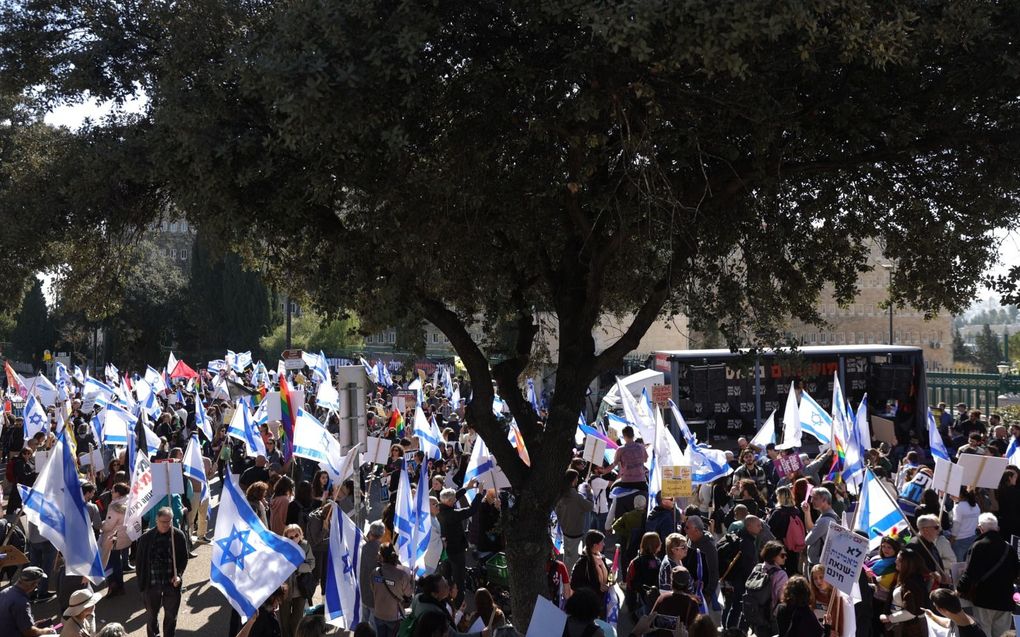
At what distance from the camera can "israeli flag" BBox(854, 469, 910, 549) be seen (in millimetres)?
9539

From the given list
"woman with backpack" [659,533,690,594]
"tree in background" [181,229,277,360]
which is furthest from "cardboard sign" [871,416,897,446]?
"tree in background" [181,229,277,360]

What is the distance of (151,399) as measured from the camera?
22547 millimetres

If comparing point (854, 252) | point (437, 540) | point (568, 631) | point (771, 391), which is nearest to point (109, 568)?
point (437, 540)

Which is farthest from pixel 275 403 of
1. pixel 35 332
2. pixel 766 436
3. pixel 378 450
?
pixel 35 332

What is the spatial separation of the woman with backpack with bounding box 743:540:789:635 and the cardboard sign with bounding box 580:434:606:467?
5.95 m

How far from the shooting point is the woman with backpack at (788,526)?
10.8 metres

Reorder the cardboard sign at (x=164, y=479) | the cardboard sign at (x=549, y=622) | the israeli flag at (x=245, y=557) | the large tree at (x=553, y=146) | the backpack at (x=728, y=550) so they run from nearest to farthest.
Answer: the cardboard sign at (x=549, y=622)
the large tree at (x=553, y=146)
the israeli flag at (x=245, y=557)
the backpack at (x=728, y=550)
the cardboard sign at (x=164, y=479)

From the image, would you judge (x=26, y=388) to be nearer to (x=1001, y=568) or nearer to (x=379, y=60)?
(x=379, y=60)

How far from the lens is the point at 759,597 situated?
28.8 ft

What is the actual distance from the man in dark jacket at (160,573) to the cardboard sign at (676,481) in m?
5.53

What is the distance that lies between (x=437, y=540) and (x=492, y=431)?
264 centimetres

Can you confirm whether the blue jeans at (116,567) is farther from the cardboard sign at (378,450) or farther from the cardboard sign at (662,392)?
the cardboard sign at (662,392)

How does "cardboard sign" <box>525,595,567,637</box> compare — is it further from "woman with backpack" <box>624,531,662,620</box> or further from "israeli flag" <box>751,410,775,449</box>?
"israeli flag" <box>751,410,775,449</box>

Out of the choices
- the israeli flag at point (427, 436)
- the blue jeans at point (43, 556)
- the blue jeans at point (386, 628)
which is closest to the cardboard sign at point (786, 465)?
the israeli flag at point (427, 436)
